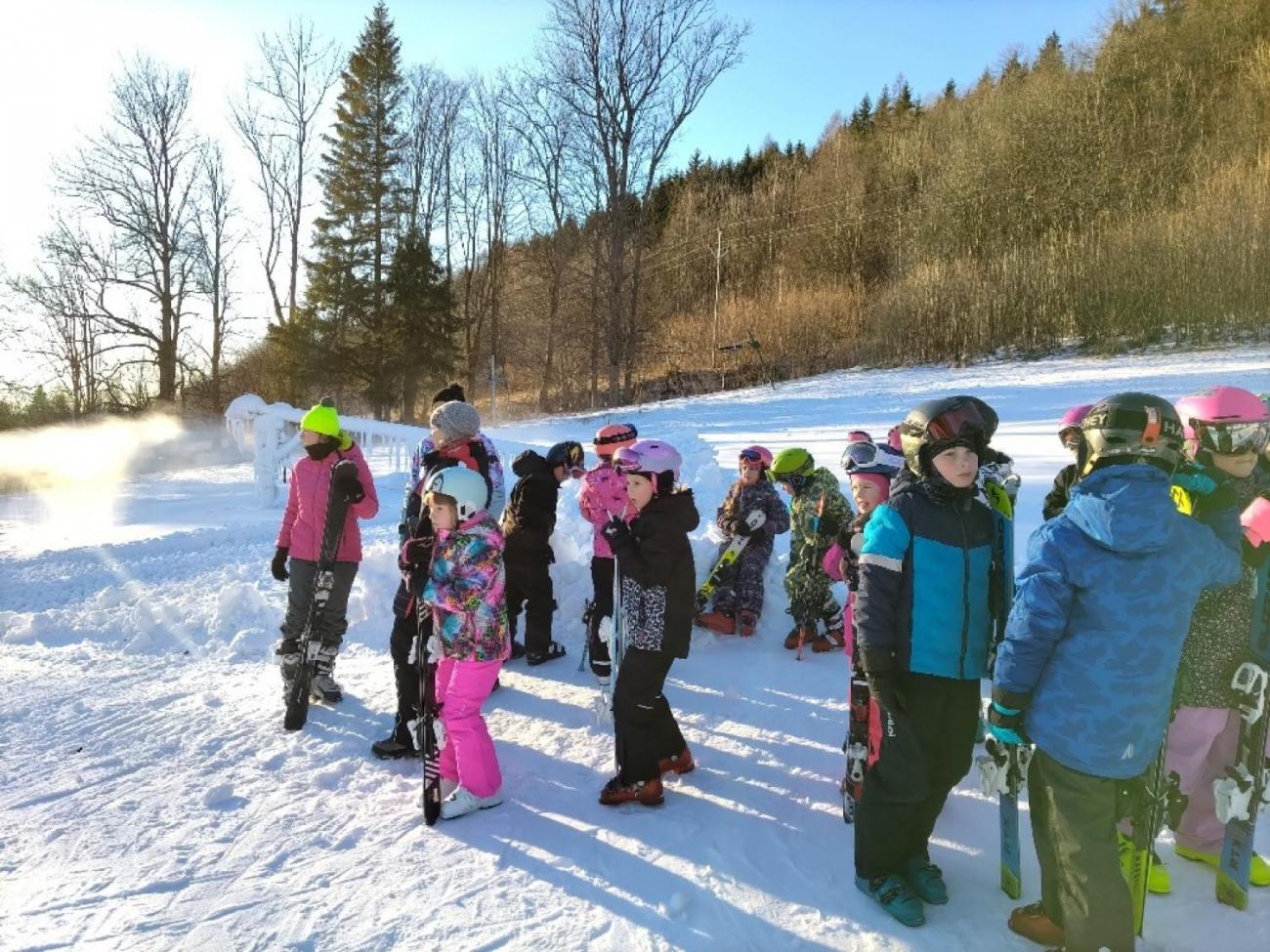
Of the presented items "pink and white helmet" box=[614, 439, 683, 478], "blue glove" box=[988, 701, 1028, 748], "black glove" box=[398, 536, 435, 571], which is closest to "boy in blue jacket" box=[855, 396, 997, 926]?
"blue glove" box=[988, 701, 1028, 748]

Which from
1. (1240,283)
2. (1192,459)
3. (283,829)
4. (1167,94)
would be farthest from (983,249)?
(283,829)

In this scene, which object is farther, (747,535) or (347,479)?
(747,535)

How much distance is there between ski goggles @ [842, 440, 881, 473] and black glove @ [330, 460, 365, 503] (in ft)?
9.86

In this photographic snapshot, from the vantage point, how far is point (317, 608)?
492 cm

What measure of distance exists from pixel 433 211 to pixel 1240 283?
27.1 meters

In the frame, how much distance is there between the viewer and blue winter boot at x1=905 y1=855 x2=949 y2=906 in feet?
9.89

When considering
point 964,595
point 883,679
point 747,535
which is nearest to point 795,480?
point 747,535

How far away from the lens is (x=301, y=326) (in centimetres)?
2644

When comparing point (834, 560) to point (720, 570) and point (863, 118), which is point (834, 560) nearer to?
point (720, 570)

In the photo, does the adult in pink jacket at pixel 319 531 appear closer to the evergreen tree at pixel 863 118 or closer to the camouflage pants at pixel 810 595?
the camouflage pants at pixel 810 595

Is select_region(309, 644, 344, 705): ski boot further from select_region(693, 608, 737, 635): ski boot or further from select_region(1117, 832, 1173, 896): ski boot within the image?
select_region(1117, 832, 1173, 896): ski boot

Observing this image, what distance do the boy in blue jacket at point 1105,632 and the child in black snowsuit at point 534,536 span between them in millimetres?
3523

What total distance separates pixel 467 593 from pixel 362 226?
27239mm

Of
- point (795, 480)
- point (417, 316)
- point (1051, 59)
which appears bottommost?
point (795, 480)
